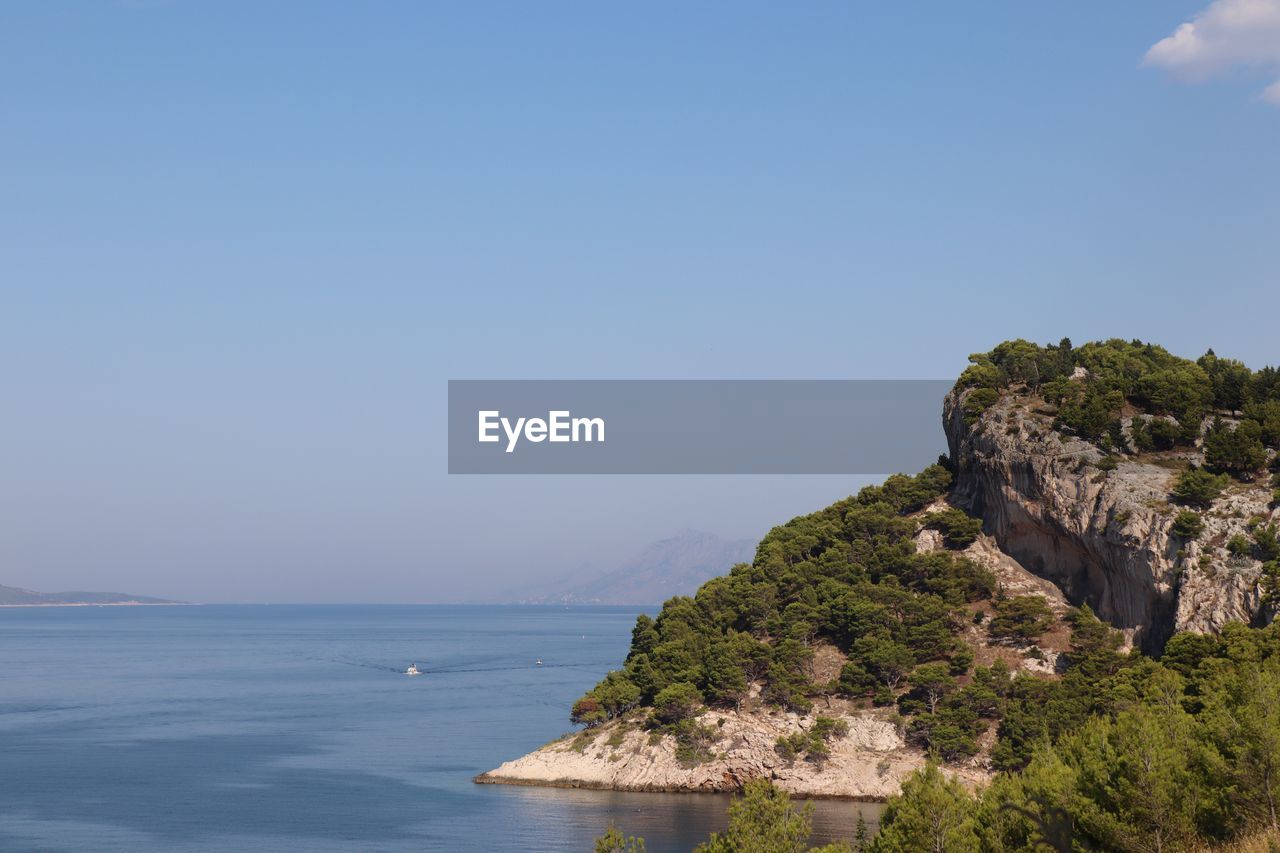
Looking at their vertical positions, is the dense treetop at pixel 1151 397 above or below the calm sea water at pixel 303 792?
above

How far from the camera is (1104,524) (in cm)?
12519

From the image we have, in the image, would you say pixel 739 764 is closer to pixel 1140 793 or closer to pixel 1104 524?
pixel 1104 524

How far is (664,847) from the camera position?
328 ft

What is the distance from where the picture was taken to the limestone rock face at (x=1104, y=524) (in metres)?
114

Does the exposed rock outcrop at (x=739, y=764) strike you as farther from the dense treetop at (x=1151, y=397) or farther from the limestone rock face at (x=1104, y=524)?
the dense treetop at (x=1151, y=397)

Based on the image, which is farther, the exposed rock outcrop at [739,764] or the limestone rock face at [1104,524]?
the exposed rock outcrop at [739,764]

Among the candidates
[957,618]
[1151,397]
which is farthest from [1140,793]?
[1151,397]

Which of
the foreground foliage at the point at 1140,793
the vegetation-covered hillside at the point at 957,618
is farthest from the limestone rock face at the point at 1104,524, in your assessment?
the foreground foliage at the point at 1140,793

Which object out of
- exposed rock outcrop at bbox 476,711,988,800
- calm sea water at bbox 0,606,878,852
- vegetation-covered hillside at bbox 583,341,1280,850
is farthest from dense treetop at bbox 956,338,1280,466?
calm sea water at bbox 0,606,878,852

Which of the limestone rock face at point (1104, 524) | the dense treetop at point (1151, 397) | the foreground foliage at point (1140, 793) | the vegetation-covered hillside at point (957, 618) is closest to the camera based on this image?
the foreground foliage at point (1140, 793)

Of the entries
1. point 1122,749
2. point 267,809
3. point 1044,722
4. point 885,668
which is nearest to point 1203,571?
point 1044,722

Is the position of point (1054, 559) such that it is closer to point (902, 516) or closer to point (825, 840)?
point (902, 516)

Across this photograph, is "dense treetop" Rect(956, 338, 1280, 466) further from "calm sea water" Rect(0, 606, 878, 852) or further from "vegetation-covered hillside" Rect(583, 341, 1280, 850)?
"calm sea water" Rect(0, 606, 878, 852)

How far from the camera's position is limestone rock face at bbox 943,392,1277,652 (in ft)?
374
